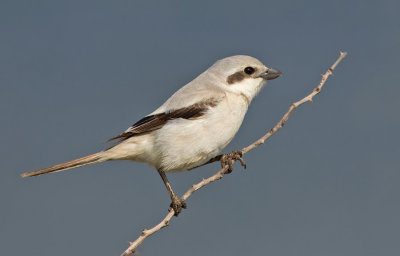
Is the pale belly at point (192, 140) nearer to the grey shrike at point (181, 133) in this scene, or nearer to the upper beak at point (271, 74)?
the grey shrike at point (181, 133)

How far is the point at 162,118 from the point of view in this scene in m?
4.75

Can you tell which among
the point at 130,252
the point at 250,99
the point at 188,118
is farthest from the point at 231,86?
the point at 130,252

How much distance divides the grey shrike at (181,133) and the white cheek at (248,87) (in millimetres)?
110

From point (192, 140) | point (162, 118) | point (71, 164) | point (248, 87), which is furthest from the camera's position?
point (248, 87)

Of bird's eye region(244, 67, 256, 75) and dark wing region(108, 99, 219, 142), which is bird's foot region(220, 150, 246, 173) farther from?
bird's eye region(244, 67, 256, 75)

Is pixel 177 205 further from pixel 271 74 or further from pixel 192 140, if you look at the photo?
pixel 271 74

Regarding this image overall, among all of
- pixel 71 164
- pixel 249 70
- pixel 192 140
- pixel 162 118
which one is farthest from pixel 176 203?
pixel 249 70

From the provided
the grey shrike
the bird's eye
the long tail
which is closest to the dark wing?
the grey shrike

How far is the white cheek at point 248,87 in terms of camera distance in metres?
5.11

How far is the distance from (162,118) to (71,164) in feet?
3.06

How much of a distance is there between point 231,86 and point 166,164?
3.47 feet

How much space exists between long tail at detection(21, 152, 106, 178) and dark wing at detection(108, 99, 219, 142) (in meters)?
0.25

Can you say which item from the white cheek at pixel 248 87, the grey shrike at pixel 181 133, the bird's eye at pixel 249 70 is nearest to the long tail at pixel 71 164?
→ the grey shrike at pixel 181 133

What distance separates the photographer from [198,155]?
4.62 metres
